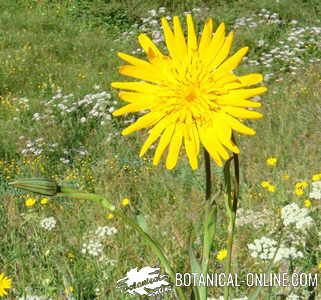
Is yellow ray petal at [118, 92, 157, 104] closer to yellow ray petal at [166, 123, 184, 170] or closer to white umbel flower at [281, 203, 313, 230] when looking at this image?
yellow ray petal at [166, 123, 184, 170]

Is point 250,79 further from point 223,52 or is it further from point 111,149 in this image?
point 111,149

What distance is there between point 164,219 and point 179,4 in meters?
8.07

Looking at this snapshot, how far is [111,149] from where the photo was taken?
500 cm

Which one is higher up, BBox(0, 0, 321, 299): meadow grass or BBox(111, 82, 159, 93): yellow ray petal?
BBox(111, 82, 159, 93): yellow ray petal

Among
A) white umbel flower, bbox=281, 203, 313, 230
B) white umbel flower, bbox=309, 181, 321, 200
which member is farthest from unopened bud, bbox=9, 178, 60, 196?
white umbel flower, bbox=309, 181, 321, 200

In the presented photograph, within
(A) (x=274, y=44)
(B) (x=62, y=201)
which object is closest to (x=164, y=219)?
(B) (x=62, y=201)

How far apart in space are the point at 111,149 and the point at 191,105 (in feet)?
13.1

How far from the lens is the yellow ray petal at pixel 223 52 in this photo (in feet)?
3.12

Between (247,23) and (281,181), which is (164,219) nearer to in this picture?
(281,181)

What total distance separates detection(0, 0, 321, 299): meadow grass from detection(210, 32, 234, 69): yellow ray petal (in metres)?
0.36

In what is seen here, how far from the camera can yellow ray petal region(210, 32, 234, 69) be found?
95 centimetres

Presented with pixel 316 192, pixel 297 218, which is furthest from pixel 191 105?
pixel 316 192

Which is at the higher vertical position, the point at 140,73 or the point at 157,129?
the point at 140,73

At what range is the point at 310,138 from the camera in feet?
13.8
